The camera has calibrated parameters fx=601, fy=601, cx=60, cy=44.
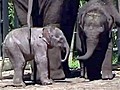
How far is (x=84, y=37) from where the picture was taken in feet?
20.5

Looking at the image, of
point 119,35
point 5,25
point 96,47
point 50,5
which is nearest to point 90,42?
point 96,47

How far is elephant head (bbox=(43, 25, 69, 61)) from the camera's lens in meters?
5.65

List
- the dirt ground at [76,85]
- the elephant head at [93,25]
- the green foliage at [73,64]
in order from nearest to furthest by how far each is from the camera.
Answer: the dirt ground at [76,85] → the elephant head at [93,25] → the green foliage at [73,64]

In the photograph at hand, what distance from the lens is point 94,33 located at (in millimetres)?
6078

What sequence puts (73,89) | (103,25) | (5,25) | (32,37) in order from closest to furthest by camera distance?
(73,89) < (32,37) < (103,25) < (5,25)

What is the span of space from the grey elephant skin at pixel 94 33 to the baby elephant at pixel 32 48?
504 mm

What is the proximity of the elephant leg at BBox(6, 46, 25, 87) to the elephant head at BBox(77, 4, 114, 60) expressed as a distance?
2.66 feet

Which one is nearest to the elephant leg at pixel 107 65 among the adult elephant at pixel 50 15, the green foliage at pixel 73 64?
the adult elephant at pixel 50 15

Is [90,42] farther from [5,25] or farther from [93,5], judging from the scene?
[5,25]

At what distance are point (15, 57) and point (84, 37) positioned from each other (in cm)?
95

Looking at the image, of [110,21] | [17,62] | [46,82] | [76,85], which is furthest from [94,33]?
[17,62]

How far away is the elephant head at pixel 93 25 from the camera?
6078 millimetres

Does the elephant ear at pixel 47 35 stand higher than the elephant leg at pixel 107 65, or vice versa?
the elephant ear at pixel 47 35

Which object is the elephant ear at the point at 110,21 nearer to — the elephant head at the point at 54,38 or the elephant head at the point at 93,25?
the elephant head at the point at 93,25
